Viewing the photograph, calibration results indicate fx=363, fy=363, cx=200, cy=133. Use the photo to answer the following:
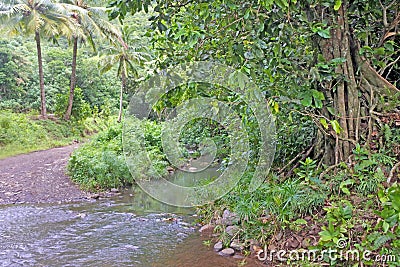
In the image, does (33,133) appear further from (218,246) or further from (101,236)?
(218,246)

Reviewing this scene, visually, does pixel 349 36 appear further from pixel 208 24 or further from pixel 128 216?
pixel 128 216

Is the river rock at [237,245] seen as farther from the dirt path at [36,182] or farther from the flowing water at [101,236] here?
the dirt path at [36,182]

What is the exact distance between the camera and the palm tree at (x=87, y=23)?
1477 centimetres

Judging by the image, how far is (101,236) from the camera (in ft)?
14.6

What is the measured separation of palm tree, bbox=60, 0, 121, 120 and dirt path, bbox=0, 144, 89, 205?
21.2ft

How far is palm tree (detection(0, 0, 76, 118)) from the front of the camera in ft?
43.5

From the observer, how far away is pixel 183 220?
511 centimetres

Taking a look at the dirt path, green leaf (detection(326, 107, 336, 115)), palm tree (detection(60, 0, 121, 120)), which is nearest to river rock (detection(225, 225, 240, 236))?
green leaf (detection(326, 107, 336, 115))

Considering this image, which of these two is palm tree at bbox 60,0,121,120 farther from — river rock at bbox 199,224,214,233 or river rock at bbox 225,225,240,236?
river rock at bbox 225,225,240,236

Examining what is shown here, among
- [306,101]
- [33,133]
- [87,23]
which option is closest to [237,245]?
[306,101]

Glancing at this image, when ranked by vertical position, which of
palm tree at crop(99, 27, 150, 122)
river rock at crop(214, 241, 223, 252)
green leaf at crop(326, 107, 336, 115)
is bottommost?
river rock at crop(214, 241, 223, 252)

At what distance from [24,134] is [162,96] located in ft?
35.0

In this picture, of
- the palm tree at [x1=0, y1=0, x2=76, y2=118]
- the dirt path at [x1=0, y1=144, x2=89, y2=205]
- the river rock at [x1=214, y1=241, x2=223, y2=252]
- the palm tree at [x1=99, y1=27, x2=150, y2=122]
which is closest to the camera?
the river rock at [x1=214, y1=241, x2=223, y2=252]

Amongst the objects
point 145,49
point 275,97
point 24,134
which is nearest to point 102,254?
point 275,97
